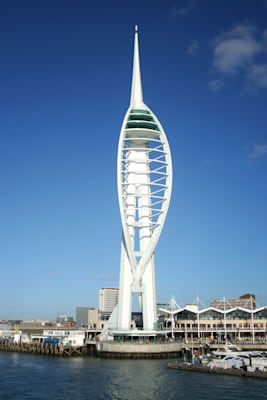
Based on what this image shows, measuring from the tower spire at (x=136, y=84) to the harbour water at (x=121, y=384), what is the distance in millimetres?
45056

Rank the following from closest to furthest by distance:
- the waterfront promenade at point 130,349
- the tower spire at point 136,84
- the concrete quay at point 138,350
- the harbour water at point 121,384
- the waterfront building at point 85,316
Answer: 1. the harbour water at point 121,384
2. the concrete quay at point 138,350
3. the waterfront promenade at point 130,349
4. the tower spire at point 136,84
5. the waterfront building at point 85,316

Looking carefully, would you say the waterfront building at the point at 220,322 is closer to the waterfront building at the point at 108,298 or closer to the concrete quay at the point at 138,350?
the concrete quay at the point at 138,350

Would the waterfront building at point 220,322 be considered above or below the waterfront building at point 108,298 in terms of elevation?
below

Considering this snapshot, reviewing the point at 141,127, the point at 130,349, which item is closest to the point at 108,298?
the point at 141,127

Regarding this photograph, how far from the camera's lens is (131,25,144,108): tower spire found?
81.1 m

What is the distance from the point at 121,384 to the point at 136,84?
56.4 m

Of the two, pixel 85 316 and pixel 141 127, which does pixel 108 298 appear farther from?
pixel 141 127

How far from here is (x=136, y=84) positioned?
8319 centimetres

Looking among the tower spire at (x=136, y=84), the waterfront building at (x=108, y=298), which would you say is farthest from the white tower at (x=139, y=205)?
the waterfront building at (x=108, y=298)

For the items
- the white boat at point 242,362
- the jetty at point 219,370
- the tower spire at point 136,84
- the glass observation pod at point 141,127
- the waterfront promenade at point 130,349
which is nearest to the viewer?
the jetty at point 219,370

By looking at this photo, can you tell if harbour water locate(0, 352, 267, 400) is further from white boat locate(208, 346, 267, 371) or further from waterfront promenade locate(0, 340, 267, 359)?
waterfront promenade locate(0, 340, 267, 359)

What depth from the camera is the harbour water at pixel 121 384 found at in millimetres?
34312

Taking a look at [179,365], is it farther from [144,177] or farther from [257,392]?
[144,177]

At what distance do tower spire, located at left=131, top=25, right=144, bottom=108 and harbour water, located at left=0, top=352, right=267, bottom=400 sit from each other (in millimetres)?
45056
